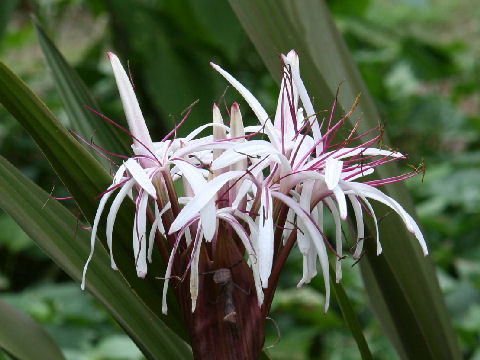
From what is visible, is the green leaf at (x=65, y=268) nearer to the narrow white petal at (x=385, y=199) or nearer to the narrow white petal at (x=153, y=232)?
the narrow white petal at (x=153, y=232)

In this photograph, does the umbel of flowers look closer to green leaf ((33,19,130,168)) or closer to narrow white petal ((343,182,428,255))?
narrow white petal ((343,182,428,255))

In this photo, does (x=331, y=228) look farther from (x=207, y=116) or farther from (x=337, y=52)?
(x=337, y=52)

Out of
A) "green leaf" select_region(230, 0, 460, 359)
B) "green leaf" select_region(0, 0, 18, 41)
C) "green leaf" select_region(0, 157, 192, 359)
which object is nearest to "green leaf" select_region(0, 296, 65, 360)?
"green leaf" select_region(0, 157, 192, 359)

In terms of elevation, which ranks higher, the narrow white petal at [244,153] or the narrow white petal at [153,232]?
the narrow white petal at [244,153]

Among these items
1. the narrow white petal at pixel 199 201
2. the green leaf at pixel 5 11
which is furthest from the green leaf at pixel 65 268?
the green leaf at pixel 5 11

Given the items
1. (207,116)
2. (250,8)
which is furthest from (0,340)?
(207,116)
